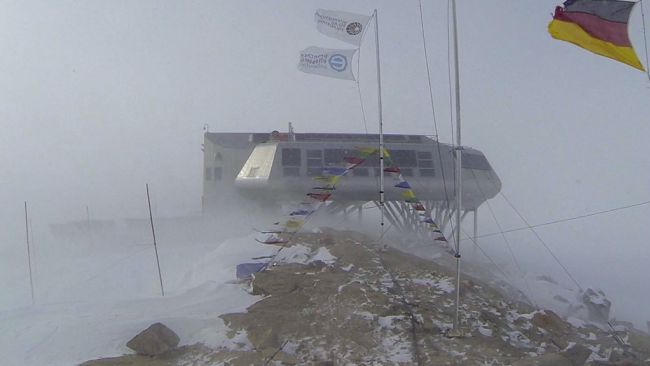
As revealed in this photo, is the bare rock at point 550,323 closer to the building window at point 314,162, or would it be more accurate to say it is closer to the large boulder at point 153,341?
the large boulder at point 153,341

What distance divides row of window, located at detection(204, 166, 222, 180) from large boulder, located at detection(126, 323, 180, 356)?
2277 cm

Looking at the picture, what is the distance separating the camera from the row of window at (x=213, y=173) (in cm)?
3278

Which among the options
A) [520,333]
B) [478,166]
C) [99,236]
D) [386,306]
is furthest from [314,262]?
[99,236]

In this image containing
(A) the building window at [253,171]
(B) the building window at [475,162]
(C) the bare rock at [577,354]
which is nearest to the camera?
(C) the bare rock at [577,354]

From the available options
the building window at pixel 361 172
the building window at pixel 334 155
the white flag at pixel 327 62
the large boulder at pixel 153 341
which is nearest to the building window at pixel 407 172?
the building window at pixel 361 172

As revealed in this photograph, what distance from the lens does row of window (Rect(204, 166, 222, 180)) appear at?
32.8 m

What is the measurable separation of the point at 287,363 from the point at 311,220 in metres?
19.7

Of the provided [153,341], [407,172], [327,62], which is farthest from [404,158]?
[153,341]

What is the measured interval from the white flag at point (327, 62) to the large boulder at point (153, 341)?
26.4ft

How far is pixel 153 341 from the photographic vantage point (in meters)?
10.1

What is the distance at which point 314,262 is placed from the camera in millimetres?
15484

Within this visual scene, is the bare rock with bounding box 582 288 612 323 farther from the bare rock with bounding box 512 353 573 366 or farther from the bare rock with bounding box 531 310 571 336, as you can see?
the bare rock with bounding box 512 353 573 366

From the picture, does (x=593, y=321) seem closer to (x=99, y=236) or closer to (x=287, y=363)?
(x=287, y=363)

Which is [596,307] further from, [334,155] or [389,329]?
[334,155]
